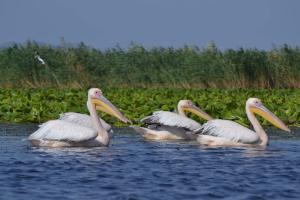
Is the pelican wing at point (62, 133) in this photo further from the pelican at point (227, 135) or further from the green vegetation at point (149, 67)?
the green vegetation at point (149, 67)

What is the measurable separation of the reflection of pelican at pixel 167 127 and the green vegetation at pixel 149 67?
15.1 metres

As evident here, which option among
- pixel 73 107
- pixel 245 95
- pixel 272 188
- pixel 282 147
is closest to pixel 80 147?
pixel 282 147

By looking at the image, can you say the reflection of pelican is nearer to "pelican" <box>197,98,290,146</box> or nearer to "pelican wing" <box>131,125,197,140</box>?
"pelican wing" <box>131,125,197,140</box>

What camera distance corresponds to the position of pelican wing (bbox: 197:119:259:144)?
14.3 meters

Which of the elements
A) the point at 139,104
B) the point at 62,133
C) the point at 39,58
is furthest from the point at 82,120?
the point at 39,58

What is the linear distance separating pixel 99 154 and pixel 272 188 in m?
3.60

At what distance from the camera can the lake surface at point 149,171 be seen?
31.0 ft

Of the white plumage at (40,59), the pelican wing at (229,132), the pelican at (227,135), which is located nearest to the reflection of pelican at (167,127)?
the pelican at (227,135)

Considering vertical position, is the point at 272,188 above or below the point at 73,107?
below

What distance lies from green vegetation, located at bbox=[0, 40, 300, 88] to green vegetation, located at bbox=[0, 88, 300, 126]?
6.33 meters

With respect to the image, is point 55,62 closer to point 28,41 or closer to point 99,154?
point 28,41

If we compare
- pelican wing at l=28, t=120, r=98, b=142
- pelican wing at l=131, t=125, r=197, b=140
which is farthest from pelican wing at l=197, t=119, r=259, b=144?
pelican wing at l=28, t=120, r=98, b=142

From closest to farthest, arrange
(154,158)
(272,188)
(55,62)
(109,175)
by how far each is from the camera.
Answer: (272,188) < (109,175) < (154,158) < (55,62)

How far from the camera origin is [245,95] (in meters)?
24.2
